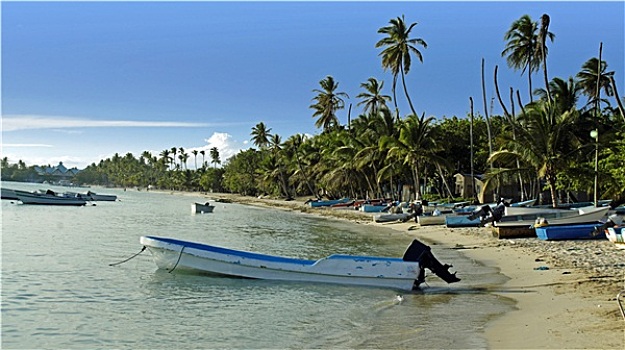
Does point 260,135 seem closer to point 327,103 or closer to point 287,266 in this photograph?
→ point 327,103

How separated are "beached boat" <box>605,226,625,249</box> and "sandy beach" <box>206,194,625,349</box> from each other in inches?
8.1

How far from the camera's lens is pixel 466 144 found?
1981 inches

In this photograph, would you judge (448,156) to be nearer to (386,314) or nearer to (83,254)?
(83,254)

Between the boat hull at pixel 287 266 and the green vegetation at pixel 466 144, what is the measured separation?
11.5 metres

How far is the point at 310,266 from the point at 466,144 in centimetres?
3916

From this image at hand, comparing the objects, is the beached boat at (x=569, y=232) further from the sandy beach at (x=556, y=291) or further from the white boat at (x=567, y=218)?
the white boat at (x=567, y=218)

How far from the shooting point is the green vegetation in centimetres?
2809

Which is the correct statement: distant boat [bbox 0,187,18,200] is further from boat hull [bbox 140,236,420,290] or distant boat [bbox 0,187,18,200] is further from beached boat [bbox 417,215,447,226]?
boat hull [bbox 140,236,420,290]

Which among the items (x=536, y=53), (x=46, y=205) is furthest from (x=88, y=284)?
(x=46, y=205)

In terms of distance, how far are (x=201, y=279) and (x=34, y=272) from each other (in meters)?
5.87

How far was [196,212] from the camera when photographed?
183 feet

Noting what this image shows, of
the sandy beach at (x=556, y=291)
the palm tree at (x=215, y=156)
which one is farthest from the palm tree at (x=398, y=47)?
the palm tree at (x=215, y=156)

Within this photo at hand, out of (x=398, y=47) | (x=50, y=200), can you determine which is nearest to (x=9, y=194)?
(x=50, y=200)

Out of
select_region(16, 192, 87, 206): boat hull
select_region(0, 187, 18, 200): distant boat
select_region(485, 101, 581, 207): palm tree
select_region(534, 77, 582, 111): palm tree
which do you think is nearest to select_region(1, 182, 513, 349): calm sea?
select_region(485, 101, 581, 207): palm tree
